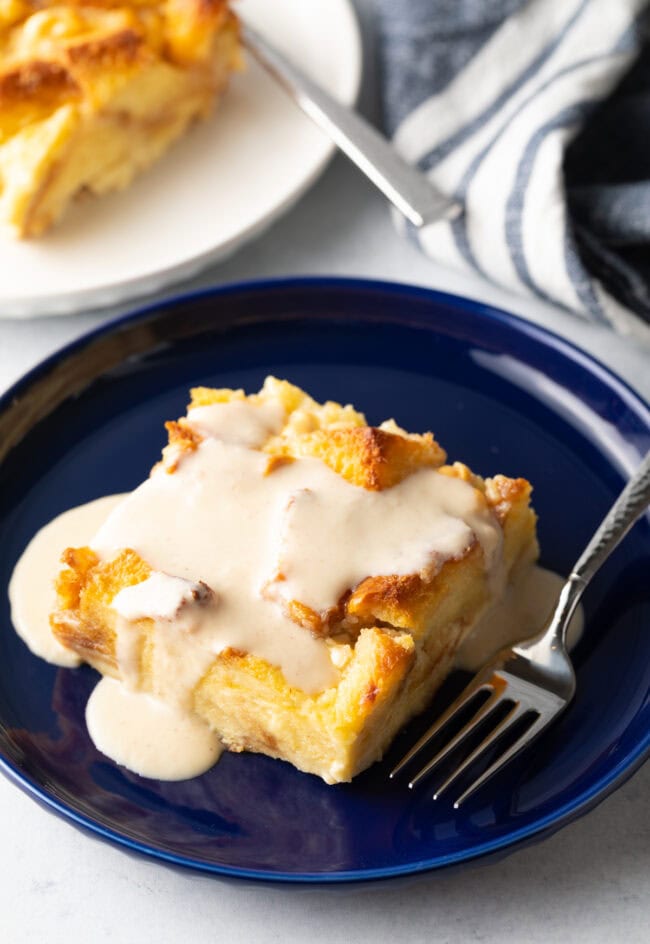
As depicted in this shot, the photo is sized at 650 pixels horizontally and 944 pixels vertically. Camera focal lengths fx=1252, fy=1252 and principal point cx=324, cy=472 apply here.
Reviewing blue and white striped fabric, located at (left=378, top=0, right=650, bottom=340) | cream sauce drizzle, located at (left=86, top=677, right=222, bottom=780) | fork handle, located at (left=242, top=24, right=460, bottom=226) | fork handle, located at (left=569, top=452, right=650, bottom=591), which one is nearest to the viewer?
cream sauce drizzle, located at (left=86, top=677, right=222, bottom=780)

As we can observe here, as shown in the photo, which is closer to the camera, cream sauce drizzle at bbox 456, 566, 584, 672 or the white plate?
cream sauce drizzle at bbox 456, 566, 584, 672

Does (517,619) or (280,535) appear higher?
(280,535)

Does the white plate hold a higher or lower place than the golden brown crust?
higher

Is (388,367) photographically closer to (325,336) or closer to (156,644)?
(325,336)

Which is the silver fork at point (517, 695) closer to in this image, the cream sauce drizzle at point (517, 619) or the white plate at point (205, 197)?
the cream sauce drizzle at point (517, 619)

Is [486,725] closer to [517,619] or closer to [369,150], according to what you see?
[517,619]

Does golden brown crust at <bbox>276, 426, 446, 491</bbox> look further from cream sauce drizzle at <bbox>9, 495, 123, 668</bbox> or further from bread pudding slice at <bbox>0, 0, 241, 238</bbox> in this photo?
bread pudding slice at <bbox>0, 0, 241, 238</bbox>

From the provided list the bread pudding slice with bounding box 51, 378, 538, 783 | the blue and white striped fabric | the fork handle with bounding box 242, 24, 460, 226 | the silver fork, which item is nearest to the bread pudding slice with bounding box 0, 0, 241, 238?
the fork handle with bounding box 242, 24, 460, 226

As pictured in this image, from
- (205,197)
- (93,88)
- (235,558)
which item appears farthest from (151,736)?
(93,88)
